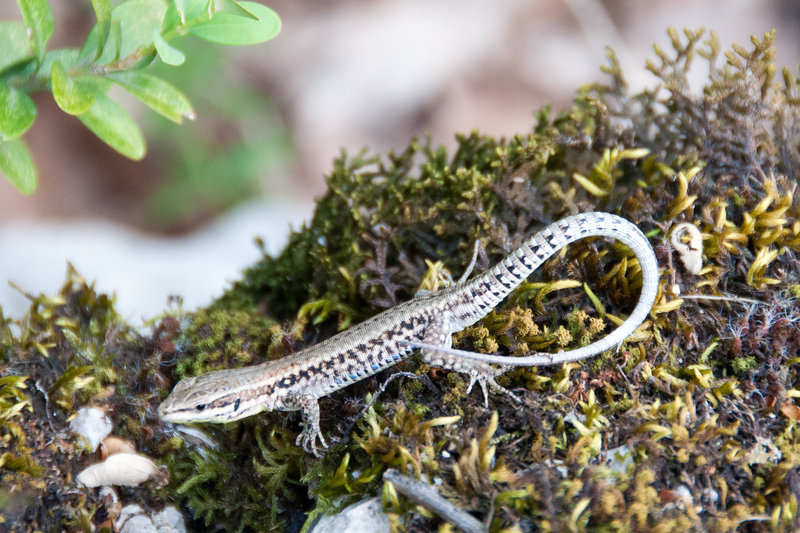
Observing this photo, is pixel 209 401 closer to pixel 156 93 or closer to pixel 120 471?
pixel 120 471

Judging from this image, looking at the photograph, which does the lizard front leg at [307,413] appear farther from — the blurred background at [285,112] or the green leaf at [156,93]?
the blurred background at [285,112]

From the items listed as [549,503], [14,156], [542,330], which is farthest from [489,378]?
[14,156]

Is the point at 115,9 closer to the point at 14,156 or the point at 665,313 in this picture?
the point at 14,156

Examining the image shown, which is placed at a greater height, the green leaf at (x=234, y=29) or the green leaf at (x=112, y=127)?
the green leaf at (x=234, y=29)

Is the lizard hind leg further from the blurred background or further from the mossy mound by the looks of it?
the blurred background

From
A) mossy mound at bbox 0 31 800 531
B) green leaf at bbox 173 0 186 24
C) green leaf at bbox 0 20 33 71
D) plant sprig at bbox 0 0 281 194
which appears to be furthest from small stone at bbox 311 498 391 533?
green leaf at bbox 0 20 33 71

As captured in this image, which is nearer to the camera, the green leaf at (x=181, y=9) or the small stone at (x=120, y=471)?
the green leaf at (x=181, y=9)

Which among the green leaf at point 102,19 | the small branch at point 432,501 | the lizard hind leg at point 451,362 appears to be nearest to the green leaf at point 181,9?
the green leaf at point 102,19
